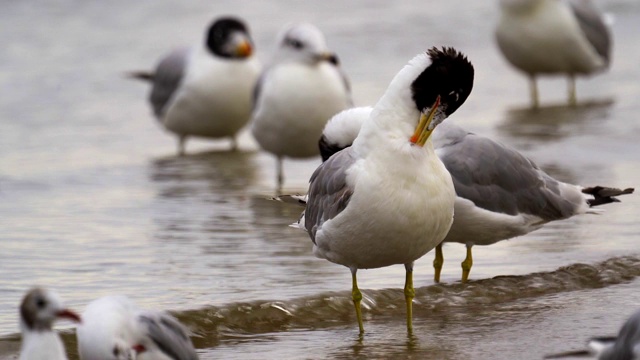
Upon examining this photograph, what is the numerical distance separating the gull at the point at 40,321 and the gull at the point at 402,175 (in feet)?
5.12

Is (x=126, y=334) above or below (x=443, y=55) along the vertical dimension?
below

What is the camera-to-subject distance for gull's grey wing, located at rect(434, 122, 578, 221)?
6785 mm

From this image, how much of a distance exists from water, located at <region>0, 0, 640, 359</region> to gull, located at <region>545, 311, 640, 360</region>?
2.73 feet

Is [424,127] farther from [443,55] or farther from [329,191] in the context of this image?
[329,191]

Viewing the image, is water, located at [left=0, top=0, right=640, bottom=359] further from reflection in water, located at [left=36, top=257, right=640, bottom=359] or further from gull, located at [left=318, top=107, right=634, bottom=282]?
gull, located at [left=318, top=107, right=634, bottom=282]

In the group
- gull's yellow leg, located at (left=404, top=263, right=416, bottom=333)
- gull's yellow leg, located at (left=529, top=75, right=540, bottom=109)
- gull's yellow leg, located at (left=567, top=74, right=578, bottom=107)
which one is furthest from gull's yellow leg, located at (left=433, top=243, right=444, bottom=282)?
gull's yellow leg, located at (left=567, top=74, right=578, bottom=107)

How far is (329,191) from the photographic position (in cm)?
588

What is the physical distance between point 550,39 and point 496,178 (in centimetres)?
742

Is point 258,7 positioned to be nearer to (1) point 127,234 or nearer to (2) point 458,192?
(1) point 127,234

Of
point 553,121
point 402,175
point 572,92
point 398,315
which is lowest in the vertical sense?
point 398,315

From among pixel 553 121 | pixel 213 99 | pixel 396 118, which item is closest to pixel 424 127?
pixel 396 118

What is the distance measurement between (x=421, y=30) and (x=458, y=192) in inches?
458

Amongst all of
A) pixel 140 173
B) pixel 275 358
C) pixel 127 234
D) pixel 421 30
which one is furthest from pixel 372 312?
pixel 421 30

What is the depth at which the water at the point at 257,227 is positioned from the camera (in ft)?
20.5
